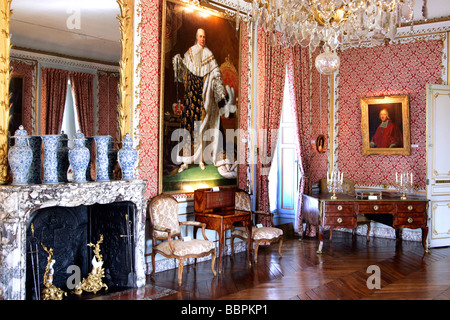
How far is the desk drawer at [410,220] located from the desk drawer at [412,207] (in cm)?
6

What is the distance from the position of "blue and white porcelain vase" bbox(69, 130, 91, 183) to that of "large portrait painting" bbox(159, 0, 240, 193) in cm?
129

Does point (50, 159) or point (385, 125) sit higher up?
point (385, 125)

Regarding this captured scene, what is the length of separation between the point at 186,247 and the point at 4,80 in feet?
8.22

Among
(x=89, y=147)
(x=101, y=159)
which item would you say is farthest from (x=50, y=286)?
(x=89, y=147)

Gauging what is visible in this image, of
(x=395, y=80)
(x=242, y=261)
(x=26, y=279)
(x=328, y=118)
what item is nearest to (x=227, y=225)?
(x=242, y=261)

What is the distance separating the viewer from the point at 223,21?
6.49 metres

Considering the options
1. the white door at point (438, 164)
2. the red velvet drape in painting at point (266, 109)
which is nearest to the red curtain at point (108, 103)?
the red velvet drape in painting at point (266, 109)

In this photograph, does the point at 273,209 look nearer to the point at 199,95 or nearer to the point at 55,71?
the point at 199,95

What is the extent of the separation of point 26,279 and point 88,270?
2.52ft

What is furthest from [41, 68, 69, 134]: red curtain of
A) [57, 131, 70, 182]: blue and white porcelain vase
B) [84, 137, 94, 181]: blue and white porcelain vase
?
[84, 137, 94, 181]: blue and white porcelain vase

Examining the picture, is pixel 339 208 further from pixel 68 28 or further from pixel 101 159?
pixel 68 28

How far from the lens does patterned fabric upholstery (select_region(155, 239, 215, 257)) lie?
4887 millimetres

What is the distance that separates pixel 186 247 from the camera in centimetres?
493

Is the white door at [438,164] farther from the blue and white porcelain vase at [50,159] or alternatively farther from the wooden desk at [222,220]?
the blue and white porcelain vase at [50,159]
